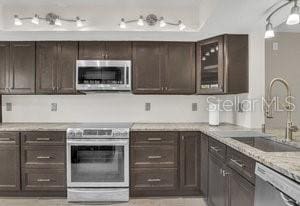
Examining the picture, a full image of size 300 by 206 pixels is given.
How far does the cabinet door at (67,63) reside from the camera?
380cm

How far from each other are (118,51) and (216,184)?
210cm

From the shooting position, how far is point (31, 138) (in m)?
3.45

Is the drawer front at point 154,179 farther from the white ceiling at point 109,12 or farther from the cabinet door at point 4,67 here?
the cabinet door at point 4,67

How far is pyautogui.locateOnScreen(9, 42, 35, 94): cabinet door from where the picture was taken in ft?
12.5

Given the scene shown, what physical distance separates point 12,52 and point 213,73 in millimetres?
2664

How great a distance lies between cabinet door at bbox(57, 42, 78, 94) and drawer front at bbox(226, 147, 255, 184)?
2.34 meters

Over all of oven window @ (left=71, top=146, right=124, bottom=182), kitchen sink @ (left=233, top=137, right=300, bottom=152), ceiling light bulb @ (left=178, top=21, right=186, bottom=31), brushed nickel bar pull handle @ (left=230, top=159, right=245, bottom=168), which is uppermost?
ceiling light bulb @ (left=178, top=21, right=186, bottom=31)

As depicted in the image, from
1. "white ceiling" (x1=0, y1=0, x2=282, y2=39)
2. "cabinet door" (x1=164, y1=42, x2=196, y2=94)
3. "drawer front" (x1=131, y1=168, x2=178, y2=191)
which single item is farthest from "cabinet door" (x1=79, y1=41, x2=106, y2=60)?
"drawer front" (x1=131, y1=168, x2=178, y2=191)

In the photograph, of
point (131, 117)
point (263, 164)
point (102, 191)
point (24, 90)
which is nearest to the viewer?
point (263, 164)

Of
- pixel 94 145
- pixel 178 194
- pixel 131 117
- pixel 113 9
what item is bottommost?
pixel 178 194

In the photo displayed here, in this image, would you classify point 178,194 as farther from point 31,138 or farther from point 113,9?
point 113,9

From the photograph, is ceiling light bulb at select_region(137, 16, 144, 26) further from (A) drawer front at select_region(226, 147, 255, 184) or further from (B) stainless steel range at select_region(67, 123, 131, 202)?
(A) drawer front at select_region(226, 147, 255, 184)

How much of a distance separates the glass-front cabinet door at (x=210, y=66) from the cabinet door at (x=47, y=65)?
1.92 meters

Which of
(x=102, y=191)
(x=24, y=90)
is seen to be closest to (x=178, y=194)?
(x=102, y=191)
